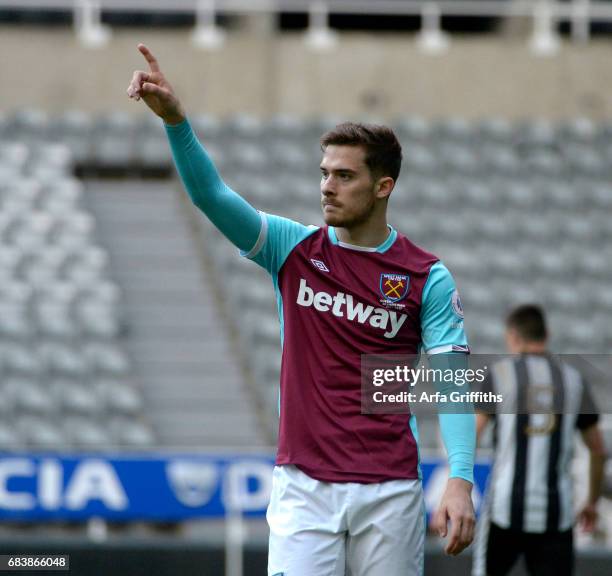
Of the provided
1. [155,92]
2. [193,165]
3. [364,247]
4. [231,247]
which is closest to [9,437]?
[231,247]

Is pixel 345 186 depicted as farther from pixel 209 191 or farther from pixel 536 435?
pixel 536 435

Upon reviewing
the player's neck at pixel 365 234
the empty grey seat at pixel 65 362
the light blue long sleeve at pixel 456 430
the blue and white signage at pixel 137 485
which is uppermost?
the player's neck at pixel 365 234

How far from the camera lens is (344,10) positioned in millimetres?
14633

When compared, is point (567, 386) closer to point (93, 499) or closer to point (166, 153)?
point (93, 499)

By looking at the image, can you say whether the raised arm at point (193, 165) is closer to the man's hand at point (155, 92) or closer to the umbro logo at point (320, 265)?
the man's hand at point (155, 92)

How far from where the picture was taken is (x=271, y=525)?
11.1 feet

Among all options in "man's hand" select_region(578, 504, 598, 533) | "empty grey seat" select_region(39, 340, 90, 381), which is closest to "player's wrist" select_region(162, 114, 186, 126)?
"man's hand" select_region(578, 504, 598, 533)

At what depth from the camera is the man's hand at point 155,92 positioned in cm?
315

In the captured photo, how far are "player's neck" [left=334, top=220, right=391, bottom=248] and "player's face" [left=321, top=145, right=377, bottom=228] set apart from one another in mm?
52

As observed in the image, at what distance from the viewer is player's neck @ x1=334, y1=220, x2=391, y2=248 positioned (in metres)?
3.52

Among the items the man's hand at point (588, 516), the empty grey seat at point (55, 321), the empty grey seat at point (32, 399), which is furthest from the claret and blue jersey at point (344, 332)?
the empty grey seat at point (55, 321)

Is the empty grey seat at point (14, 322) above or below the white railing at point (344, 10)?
below

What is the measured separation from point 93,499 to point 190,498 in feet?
2.02

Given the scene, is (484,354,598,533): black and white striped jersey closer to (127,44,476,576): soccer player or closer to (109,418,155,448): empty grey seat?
(127,44,476,576): soccer player
